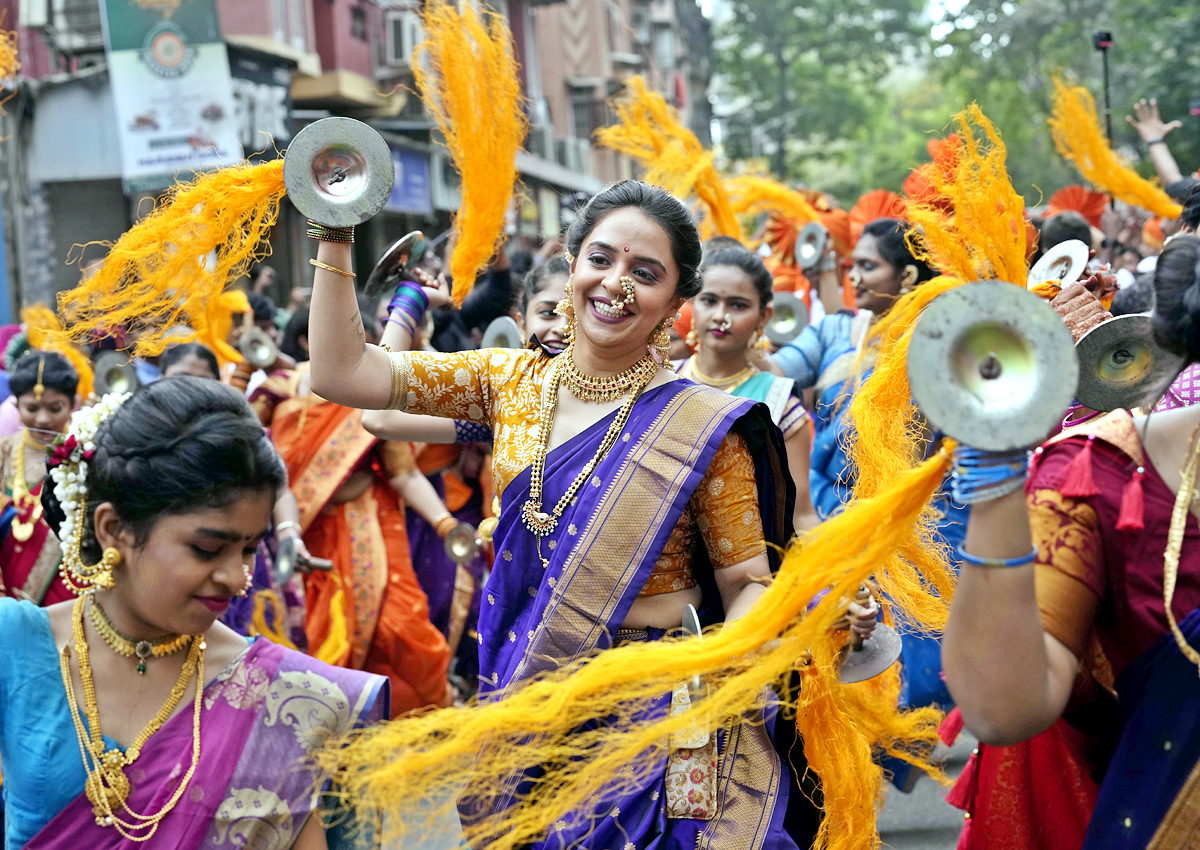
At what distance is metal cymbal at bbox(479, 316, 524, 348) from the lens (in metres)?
4.56

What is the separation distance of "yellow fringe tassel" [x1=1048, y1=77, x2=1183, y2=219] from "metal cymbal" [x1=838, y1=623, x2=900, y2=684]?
18.0 ft

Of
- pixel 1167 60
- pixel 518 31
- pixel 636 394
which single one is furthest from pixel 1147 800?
pixel 518 31

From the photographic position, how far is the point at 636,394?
2588 millimetres

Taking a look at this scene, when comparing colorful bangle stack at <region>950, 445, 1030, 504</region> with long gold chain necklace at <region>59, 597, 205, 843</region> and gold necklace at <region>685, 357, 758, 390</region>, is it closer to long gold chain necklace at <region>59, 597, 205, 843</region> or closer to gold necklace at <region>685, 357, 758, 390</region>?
long gold chain necklace at <region>59, 597, 205, 843</region>

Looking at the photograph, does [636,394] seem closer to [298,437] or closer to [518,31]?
[298,437]

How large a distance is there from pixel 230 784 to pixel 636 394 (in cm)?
110

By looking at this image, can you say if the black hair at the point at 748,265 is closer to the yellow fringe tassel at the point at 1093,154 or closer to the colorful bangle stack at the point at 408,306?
the colorful bangle stack at the point at 408,306

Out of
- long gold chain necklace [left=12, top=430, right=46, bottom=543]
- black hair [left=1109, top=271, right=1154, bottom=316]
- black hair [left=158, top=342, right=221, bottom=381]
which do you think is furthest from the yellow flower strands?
black hair [left=158, top=342, right=221, bottom=381]

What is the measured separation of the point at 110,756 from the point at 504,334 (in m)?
2.74

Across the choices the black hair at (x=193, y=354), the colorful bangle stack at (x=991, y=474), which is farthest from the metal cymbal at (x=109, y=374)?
the colorful bangle stack at (x=991, y=474)

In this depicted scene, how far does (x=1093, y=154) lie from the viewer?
7.76 meters

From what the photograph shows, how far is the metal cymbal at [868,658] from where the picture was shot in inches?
99.9

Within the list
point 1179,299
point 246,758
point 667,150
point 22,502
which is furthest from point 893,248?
point 246,758

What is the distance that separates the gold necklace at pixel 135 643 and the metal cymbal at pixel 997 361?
57.1 inches
